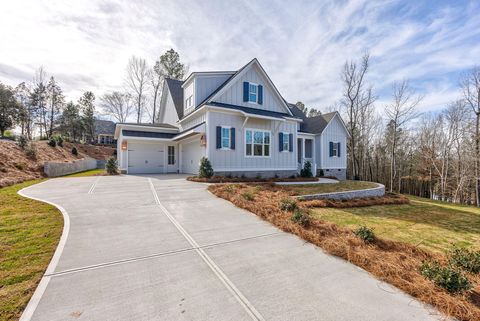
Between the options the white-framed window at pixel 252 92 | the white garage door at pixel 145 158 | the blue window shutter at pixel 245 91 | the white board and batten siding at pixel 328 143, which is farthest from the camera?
the white board and batten siding at pixel 328 143

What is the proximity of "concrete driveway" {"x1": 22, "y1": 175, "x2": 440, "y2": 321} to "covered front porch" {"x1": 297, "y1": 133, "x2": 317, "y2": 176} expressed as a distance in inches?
606

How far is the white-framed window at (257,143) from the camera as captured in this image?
13945 mm

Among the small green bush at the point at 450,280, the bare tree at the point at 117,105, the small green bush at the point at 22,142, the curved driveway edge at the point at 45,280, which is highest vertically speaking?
the bare tree at the point at 117,105

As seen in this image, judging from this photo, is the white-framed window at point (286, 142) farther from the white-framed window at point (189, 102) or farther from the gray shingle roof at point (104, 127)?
the gray shingle roof at point (104, 127)

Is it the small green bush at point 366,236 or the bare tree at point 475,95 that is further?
the bare tree at point 475,95

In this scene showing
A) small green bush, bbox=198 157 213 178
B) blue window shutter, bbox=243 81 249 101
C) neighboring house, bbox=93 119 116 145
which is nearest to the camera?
small green bush, bbox=198 157 213 178

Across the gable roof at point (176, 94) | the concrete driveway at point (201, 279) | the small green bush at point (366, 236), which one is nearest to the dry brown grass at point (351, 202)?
the small green bush at point (366, 236)

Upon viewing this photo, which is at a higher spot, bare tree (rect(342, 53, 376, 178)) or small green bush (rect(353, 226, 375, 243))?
bare tree (rect(342, 53, 376, 178))

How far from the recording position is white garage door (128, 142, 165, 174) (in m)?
16.0

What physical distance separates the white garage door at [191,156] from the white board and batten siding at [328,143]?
11.9m

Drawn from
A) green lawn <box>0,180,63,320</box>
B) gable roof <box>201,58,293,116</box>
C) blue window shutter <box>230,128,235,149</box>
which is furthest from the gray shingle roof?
green lawn <box>0,180,63,320</box>

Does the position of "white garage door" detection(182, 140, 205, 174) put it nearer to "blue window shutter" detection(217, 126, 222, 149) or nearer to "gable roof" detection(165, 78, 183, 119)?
"blue window shutter" detection(217, 126, 222, 149)

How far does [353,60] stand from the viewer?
22.4m

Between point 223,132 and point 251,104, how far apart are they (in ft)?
11.5
